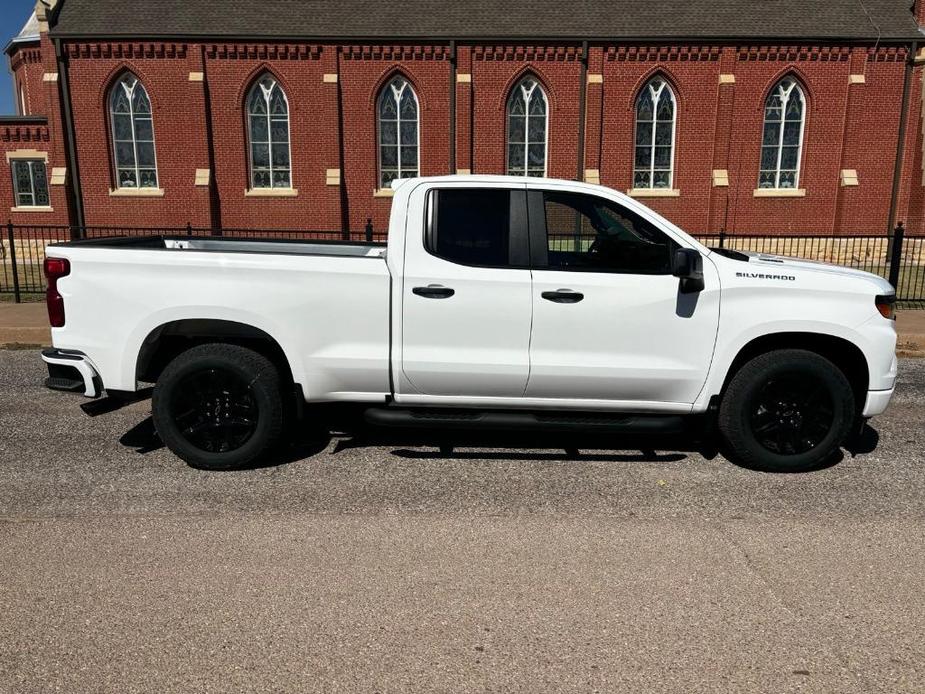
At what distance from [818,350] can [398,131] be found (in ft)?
67.6

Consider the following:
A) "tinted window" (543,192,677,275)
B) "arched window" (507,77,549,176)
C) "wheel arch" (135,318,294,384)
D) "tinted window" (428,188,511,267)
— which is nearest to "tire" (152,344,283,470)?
"wheel arch" (135,318,294,384)

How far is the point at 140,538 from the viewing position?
3896mm

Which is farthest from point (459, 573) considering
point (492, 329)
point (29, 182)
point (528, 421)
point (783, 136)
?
point (29, 182)

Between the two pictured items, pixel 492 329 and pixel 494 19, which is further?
pixel 494 19

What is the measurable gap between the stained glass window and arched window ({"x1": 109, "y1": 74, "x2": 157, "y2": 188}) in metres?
3.00

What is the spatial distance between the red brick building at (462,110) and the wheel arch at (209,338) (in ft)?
62.9

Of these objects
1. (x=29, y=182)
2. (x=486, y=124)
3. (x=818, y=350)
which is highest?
(x=486, y=124)

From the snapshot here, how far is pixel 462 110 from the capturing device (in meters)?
23.1

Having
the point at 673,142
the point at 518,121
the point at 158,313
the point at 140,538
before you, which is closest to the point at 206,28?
the point at 518,121

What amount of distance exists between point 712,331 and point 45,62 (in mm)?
25215

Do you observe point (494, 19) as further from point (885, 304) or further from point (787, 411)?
point (787, 411)

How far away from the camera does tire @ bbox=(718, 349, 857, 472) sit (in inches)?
190

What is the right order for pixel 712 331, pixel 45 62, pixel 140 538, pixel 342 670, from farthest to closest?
1. pixel 45 62
2. pixel 712 331
3. pixel 140 538
4. pixel 342 670

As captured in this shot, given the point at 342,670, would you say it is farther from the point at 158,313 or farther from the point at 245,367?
the point at 158,313
